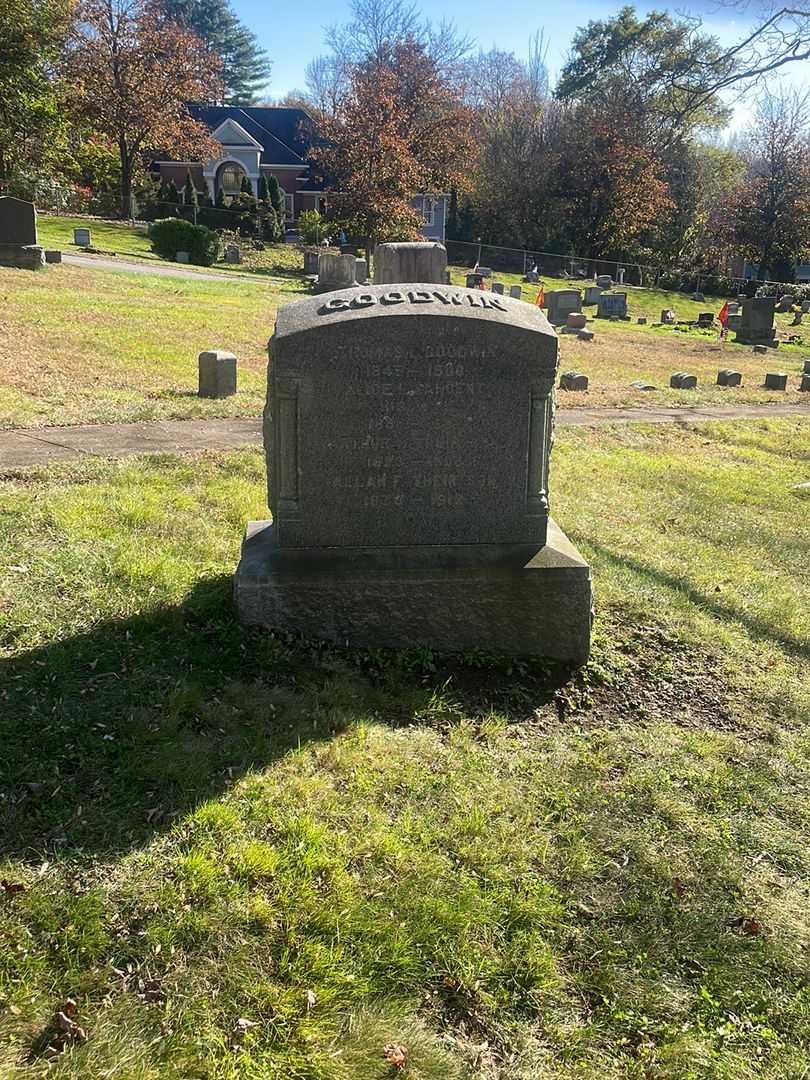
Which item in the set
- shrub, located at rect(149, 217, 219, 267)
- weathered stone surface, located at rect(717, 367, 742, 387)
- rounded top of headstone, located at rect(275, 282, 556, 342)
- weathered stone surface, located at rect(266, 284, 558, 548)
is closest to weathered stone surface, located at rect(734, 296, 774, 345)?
weathered stone surface, located at rect(717, 367, 742, 387)

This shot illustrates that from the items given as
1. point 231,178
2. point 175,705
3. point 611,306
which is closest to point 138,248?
point 611,306

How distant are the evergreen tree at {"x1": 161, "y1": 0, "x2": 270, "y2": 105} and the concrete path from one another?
56.1m

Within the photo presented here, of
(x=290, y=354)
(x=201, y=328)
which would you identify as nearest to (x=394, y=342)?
(x=290, y=354)

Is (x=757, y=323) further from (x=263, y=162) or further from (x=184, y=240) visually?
(x=263, y=162)

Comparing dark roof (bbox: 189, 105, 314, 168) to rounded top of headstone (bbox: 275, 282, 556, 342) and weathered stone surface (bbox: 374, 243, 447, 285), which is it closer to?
weathered stone surface (bbox: 374, 243, 447, 285)

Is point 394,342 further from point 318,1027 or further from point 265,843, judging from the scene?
point 318,1027

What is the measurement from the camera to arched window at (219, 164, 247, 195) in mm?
57000

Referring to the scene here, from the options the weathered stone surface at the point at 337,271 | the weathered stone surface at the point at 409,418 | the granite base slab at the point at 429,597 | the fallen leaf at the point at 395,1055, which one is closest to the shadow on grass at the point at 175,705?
the granite base slab at the point at 429,597

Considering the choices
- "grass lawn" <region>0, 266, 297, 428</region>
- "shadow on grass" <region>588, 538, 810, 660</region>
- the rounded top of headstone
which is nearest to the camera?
the rounded top of headstone

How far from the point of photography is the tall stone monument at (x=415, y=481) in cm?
464

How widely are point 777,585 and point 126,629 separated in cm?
499

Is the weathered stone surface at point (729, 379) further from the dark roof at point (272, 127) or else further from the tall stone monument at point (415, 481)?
the dark roof at point (272, 127)

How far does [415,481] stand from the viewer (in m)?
4.90

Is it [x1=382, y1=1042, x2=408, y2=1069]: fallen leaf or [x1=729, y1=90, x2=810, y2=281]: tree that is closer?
[x1=382, y1=1042, x2=408, y2=1069]: fallen leaf
